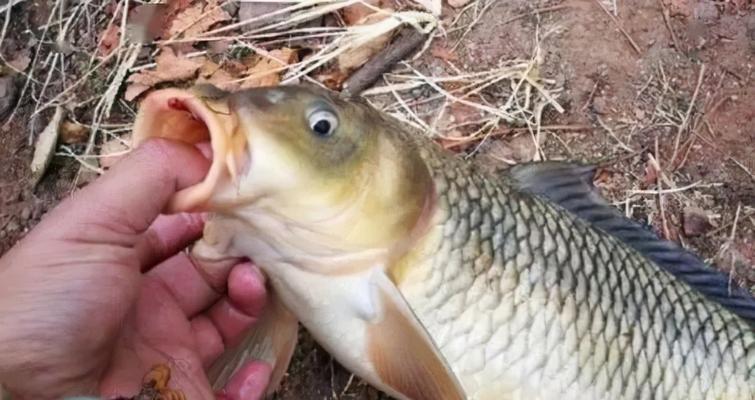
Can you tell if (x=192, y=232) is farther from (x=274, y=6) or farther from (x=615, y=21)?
(x=615, y=21)

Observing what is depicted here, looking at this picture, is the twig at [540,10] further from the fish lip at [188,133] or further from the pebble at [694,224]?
the fish lip at [188,133]

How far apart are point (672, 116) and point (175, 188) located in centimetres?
195

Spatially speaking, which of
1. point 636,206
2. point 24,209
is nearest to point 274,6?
point 24,209

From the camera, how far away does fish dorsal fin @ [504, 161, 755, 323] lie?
269 cm

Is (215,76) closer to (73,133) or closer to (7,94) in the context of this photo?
(73,133)

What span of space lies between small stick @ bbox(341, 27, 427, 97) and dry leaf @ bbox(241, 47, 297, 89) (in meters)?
0.20

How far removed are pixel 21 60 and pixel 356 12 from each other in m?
1.08

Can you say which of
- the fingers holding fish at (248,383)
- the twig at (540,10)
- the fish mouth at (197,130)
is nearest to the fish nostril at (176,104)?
the fish mouth at (197,130)

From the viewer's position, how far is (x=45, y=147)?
333cm

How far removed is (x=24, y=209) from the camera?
3.26m

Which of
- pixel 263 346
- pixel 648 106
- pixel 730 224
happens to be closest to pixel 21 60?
pixel 263 346

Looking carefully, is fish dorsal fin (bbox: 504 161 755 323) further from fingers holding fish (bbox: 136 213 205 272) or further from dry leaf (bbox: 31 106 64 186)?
dry leaf (bbox: 31 106 64 186)

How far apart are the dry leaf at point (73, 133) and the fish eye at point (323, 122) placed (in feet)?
4.54

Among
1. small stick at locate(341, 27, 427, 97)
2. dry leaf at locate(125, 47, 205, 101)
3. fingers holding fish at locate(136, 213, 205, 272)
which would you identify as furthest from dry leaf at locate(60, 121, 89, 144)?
fingers holding fish at locate(136, 213, 205, 272)
